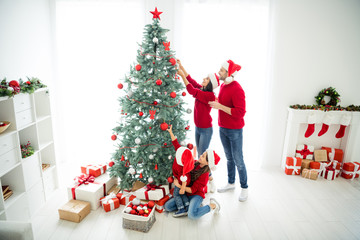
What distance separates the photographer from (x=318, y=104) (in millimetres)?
3715

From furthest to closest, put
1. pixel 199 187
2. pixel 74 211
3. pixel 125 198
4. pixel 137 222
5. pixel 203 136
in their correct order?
pixel 203 136 → pixel 125 198 → pixel 199 187 → pixel 74 211 → pixel 137 222

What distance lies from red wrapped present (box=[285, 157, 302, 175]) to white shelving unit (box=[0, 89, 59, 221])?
3466 mm

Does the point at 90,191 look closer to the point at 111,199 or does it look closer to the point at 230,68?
the point at 111,199

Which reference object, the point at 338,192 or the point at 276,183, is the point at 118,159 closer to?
the point at 276,183

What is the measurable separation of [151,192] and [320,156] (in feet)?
9.21

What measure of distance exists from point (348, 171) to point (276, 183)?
119 centimetres

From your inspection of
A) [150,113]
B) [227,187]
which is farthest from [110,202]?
[227,187]

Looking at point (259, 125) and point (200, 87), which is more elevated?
point (200, 87)

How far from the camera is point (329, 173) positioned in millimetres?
3641

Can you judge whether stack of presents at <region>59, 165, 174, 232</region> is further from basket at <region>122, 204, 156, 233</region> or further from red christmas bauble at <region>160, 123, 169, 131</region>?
red christmas bauble at <region>160, 123, 169, 131</region>

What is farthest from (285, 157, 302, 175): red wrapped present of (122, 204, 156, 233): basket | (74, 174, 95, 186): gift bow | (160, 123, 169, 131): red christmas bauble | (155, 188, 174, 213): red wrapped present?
(74, 174, 95, 186): gift bow

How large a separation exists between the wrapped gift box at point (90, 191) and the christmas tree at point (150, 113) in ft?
0.77

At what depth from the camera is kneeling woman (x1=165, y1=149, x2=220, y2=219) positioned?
8.38 ft

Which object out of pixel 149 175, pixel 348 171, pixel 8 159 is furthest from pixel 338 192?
pixel 8 159
